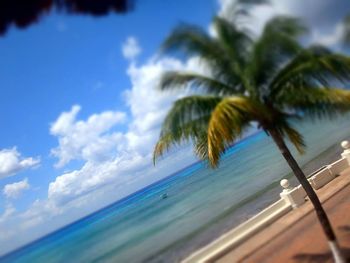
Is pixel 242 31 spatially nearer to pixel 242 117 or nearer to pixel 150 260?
pixel 242 117

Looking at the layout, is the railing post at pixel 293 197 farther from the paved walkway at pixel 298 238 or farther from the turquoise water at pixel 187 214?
the turquoise water at pixel 187 214

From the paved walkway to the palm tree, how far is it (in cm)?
210

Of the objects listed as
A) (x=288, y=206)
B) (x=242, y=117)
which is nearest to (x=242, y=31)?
(x=242, y=117)

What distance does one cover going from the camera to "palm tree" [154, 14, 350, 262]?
26.8 feet

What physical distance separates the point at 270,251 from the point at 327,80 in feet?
18.8

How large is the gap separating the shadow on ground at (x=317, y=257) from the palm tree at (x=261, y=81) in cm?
101

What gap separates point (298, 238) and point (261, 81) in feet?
18.8

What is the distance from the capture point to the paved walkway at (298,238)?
10562mm

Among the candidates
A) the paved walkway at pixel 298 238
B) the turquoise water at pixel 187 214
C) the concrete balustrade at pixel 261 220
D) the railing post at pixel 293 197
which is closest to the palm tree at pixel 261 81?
the turquoise water at pixel 187 214

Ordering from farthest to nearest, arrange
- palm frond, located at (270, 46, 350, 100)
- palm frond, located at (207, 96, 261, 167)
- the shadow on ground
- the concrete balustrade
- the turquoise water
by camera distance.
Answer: the turquoise water
the concrete balustrade
the shadow on ground
palm frond, located at (270, 46, 350, 100)
palm frond, located at (207, 96, 261, 167)

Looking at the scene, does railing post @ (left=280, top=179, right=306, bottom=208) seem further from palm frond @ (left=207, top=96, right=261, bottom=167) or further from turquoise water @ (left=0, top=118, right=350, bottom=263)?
palm frond @ (left=207, top=96, right=261, bottom=167)

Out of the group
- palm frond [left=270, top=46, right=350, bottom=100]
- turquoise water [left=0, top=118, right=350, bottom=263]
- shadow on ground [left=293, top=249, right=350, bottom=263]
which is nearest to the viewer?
palm frond [left=270, top=46, right=350, bottom=100]

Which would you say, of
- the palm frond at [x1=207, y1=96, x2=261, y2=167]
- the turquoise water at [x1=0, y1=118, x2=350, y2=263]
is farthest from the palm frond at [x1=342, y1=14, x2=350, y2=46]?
the palm frond at [x1=207, y1=96, x2=261, y2=167]

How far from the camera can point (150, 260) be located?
928 inches
